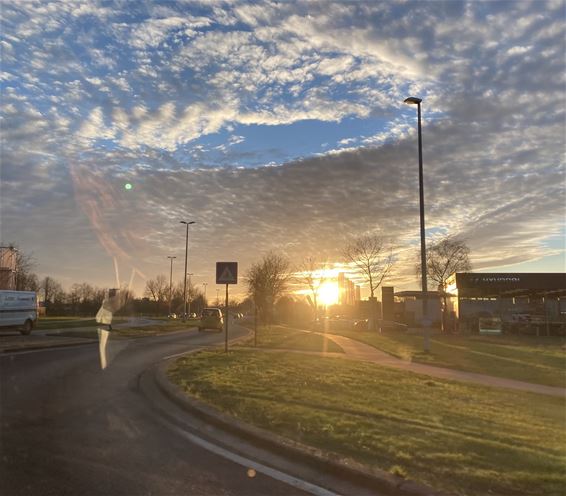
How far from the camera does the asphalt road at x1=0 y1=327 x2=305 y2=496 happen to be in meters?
4.87

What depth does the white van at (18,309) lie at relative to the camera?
23125 mm

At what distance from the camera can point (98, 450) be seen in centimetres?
601

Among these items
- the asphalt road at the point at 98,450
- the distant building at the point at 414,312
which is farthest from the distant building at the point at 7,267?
the asphalt road at the point at 98,450

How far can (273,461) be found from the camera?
18.8 ft

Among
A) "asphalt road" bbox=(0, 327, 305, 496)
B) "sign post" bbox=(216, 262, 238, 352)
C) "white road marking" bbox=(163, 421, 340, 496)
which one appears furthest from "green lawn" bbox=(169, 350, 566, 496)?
"sign post" bbox=(216, 262, 238, 352)

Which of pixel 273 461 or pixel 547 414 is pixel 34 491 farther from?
pixel 547 414

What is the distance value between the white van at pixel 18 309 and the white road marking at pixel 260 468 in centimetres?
1957

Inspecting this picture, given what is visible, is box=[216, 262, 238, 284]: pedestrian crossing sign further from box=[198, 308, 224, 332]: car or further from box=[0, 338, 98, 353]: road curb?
box=[198, 308, 224, 332]: car

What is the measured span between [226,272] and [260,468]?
11937 millimetres

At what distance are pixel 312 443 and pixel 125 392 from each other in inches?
208

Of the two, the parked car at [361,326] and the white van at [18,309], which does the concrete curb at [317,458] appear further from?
the parked car at [361,326]

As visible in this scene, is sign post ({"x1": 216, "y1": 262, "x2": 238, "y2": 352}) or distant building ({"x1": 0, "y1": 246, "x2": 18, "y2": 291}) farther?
distant building ({"x1": 0, "y1": 246, "x2": 18, "y2": 291})

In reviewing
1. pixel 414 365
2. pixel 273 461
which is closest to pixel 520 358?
pixel 414 365

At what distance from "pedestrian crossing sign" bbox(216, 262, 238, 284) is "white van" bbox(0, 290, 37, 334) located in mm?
11826
